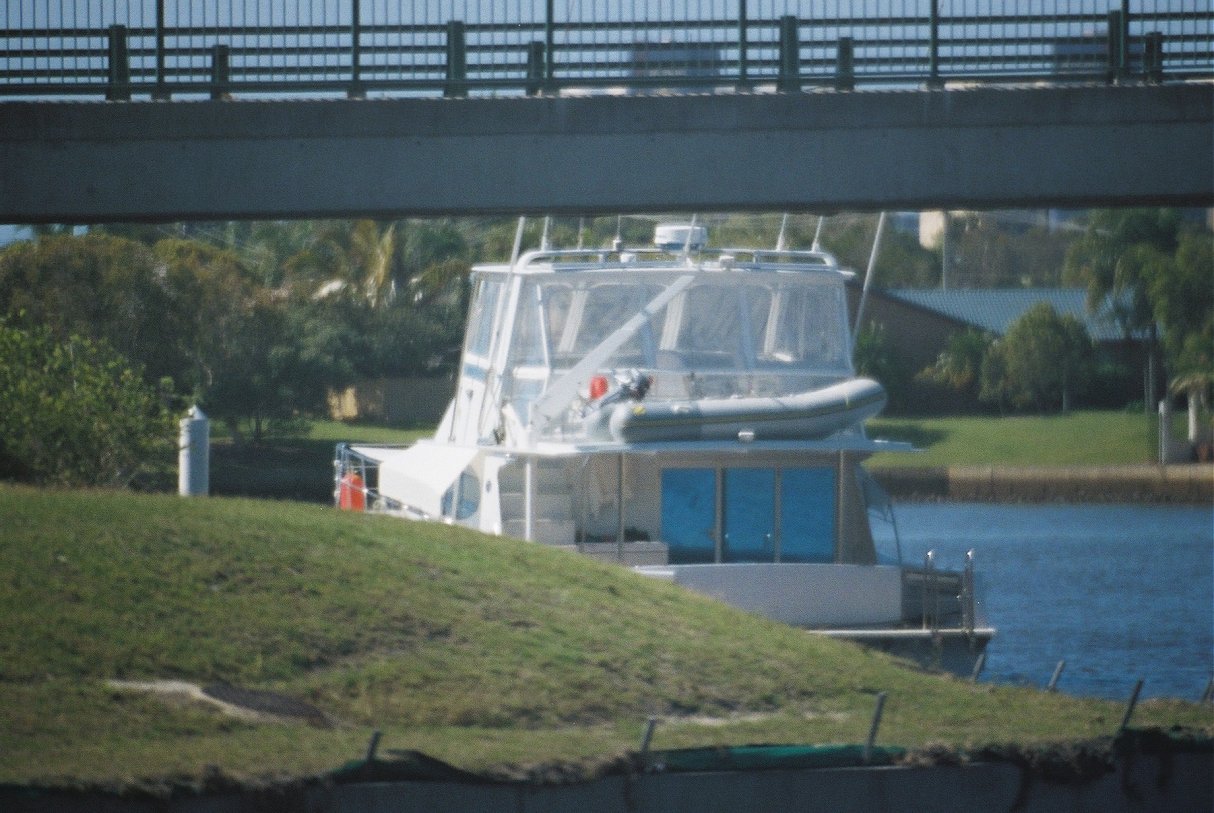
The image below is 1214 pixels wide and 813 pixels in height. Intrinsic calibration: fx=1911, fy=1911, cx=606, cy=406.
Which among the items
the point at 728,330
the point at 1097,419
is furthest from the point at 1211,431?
the point at 728,330

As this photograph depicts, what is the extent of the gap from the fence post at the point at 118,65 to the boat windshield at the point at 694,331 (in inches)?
287

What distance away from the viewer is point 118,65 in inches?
634

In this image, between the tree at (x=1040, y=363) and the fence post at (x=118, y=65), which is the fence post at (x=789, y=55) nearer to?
the fence post at (x=118, y=65)

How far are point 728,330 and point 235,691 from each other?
1103 centimetres

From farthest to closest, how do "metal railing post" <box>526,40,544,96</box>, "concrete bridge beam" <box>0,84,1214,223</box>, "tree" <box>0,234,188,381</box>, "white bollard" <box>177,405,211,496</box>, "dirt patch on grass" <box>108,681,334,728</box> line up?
"tree" <box>0,234,188,381</box> → "white bollard" <box>177,405,211,496</box> → "metal railing post" <box>526,40,544,96</box> → "concrete bridge beam" <box>0,84,1214,223</box> → "dirt patch on grass" <box>108,681,334,728</box>

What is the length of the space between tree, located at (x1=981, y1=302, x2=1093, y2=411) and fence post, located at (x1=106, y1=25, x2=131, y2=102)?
45.2 metres

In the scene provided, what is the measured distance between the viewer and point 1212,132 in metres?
15.6

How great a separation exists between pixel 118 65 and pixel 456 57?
2852 millimetres

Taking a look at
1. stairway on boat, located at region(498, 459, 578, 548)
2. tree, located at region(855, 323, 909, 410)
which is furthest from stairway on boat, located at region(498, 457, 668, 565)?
tree, located at region(855, 323, 909, 410)

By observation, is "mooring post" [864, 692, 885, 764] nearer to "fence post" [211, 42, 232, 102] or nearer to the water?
"fence post" [211, 42, 232, 102]

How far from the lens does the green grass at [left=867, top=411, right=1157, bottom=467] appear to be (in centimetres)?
5631

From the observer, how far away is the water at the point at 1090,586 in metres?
26.5

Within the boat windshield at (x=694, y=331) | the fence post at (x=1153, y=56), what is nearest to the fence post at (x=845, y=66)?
the fence post at (x=1153, y=56)

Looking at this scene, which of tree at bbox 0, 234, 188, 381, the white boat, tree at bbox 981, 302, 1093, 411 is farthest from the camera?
tree at bbox 981, 302, 1093, 411
